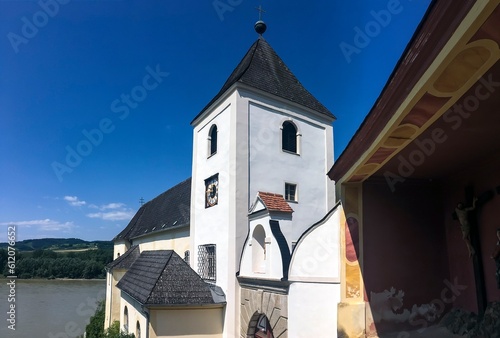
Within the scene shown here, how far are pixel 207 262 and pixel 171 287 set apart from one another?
1790 mm

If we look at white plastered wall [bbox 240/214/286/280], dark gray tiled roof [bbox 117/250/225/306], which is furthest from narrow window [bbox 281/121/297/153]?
dark gray tiled roof [bbox 117/250/225/306]

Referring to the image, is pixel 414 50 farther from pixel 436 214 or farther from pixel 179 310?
pixel 179 310

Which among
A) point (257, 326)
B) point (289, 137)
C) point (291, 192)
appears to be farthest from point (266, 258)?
point (289, 137)

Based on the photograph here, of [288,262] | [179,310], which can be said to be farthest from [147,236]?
[288,262]

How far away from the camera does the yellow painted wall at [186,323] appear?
39.8ft

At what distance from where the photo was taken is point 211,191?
1446 centimetres

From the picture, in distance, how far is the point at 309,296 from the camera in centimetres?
872

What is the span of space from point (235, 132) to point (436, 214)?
705 centimetres

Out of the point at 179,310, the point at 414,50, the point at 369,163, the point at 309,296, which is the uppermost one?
the point at 414,50

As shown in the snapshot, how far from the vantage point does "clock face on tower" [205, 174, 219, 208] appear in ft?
46.1

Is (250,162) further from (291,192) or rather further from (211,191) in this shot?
(211,191)

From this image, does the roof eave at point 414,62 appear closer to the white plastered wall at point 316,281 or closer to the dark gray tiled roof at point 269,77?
the white plastered wall at point 316,281

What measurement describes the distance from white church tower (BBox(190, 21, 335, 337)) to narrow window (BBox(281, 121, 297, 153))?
0.04 meters

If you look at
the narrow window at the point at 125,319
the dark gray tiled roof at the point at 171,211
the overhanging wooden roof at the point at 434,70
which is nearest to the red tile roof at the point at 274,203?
the overhanging wooden roof at the point at 434,70
